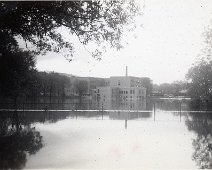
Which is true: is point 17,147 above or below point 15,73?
below

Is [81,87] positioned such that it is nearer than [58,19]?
No

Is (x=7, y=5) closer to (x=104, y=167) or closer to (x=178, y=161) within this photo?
(x=104, y=167)

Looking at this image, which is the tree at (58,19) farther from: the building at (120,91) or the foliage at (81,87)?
the foliage at (81,87)

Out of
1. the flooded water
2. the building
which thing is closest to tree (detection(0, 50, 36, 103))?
the flooded water

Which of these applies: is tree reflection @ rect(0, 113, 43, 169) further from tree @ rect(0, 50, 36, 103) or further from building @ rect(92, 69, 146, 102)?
building @ rect(92, 69, 146, 102)

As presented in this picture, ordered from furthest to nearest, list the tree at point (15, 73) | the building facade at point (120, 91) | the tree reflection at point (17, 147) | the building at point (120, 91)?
the building facade at point (120, 91)
the building at point (120, 91)
the tree at point (15, 73)
the tree reflection at point (17, 147)

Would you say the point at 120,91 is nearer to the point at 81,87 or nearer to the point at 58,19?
the point at 81,87

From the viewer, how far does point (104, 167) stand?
815 cm

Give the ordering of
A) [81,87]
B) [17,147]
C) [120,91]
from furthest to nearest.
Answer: [81,87] < [120,91] < [17,147]

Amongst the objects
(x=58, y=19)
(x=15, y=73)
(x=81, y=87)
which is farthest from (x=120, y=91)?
(x=58, y=19)

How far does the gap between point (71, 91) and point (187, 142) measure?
457ft

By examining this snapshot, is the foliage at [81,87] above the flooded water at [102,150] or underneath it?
above

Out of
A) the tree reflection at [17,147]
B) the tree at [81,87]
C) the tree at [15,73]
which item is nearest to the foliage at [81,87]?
the tree at [81,87]

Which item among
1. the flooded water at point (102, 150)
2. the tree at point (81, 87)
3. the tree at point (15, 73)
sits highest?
the tree at point (81, 87)
